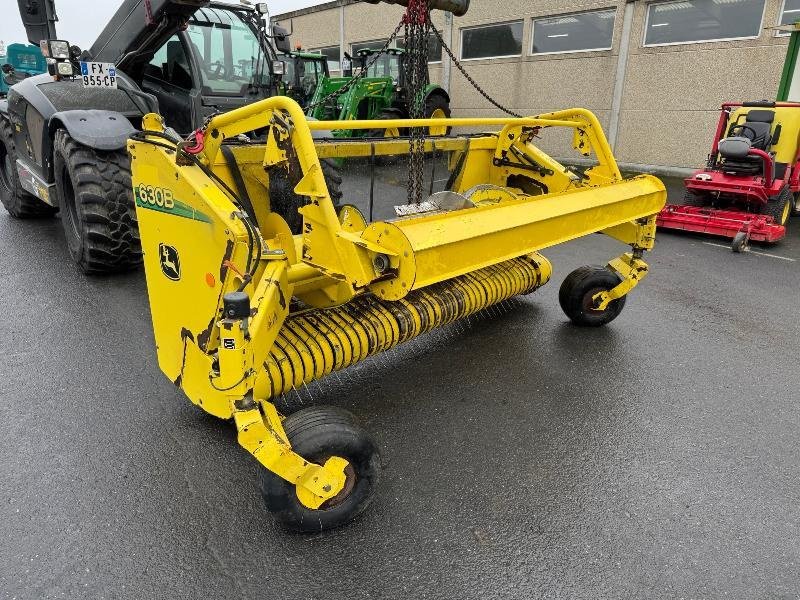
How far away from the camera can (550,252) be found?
669 centimetres

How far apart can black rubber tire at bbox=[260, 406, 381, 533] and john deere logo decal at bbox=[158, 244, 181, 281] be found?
0.99m

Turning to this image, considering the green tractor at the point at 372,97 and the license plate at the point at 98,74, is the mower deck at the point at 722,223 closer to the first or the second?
the green tractor at the point at 372,97

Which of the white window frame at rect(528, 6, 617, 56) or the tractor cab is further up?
the white window frame at rect(528, 6, 617, 56)

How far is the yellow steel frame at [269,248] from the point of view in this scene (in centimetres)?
216

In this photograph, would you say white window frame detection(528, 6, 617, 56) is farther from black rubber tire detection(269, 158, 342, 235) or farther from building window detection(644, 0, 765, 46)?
black rubber tire detection(269, 158, 342, 235)

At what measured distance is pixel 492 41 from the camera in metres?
14.0

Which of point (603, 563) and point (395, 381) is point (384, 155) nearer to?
point (395, 381)

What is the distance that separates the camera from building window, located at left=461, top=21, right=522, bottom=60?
1351cm

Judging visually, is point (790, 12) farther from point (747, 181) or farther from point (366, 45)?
point (366, 45)

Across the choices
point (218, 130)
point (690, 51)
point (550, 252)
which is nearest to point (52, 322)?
point (218, 130)

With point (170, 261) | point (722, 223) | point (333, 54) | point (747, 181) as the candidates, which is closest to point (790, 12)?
point (747, 181)

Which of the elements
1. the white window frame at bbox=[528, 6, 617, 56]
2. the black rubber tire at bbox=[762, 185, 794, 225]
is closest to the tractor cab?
the white window frame at bbox=[528, 6, 617, 56]

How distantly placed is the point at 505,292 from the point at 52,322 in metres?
3.44

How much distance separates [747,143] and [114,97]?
7432mm
